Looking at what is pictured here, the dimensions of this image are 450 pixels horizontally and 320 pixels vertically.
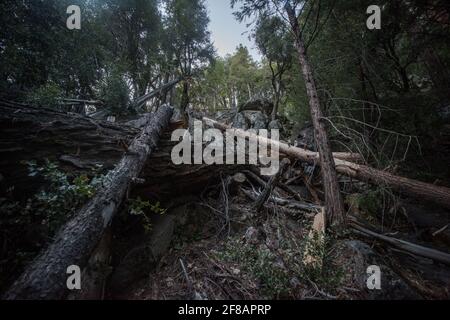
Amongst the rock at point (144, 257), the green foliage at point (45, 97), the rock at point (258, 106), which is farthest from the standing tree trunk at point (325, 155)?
the rock at point (258, 106)

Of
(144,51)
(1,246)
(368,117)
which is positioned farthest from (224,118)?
(1,246)

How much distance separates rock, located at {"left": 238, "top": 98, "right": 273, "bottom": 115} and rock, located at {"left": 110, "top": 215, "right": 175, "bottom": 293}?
454 inches

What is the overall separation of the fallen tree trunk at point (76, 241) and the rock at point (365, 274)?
3.34 m

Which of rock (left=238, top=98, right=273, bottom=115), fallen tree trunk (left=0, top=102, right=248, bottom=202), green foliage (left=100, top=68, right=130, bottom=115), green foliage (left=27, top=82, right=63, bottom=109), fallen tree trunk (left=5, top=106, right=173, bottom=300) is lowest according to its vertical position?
fallen tree trunk (left=5, top=106, right=173, bottom=300)

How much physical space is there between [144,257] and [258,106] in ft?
42.1

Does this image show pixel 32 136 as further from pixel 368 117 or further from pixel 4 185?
pixel 368 117

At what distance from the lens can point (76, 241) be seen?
244 cm

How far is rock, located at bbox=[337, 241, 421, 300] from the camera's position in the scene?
9.07 feet

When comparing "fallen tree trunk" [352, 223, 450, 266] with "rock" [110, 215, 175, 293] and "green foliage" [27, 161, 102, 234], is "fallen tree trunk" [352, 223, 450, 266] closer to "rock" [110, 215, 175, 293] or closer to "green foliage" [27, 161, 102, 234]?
"rock" [110, 215, 175, 293]

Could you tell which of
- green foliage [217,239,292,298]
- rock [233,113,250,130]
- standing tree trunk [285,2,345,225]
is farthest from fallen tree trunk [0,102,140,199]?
rock [233,113,250,130]

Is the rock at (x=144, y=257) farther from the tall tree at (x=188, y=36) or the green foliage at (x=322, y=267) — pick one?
the tall tree at (x=188, y=36)

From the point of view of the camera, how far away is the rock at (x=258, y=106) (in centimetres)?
1451


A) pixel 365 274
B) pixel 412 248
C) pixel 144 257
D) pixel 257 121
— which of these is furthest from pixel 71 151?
pixel 257 121

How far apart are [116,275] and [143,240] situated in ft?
2.18
